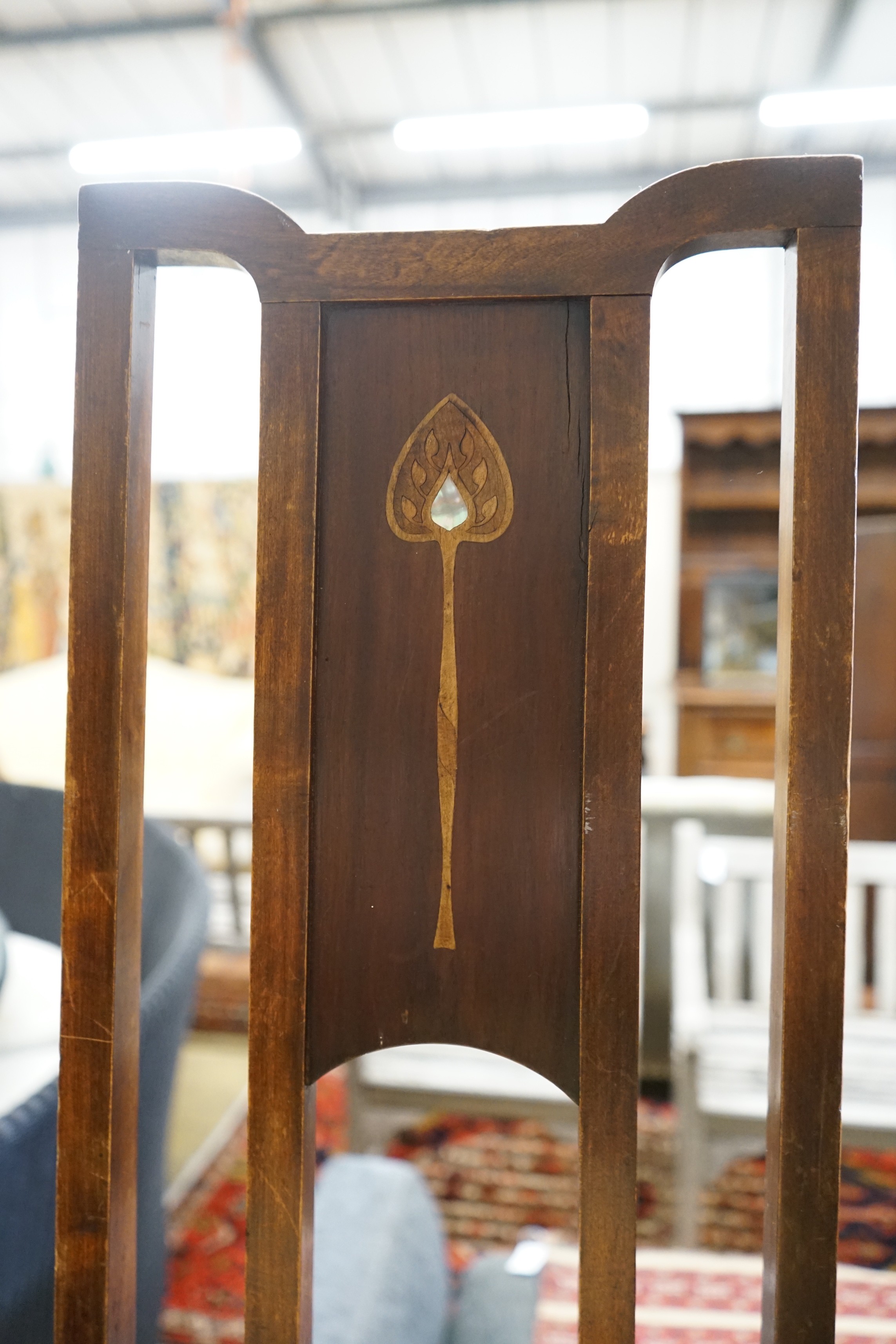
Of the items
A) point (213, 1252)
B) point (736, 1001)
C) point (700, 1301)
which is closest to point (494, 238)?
point (700, 1301)

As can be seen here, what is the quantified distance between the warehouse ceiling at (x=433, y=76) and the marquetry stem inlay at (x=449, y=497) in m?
2.99

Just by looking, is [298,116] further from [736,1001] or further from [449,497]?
[449,497]

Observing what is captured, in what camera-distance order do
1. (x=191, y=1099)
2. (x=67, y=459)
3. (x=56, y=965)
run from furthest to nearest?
(x=67, y=459) → (x=191, y=1099) → (x=56, y=965)

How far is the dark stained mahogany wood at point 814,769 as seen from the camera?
51 cm

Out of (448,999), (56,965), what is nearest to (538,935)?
(448,999)

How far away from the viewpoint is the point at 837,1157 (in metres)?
0.53

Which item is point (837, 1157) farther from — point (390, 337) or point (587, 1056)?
point (390, 337)

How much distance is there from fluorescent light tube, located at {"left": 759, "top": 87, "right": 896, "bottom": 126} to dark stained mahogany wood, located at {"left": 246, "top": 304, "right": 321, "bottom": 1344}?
140 inches

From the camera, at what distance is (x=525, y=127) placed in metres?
3.50

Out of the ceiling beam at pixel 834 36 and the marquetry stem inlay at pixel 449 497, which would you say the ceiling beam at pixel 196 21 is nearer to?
the ceiling beam at pixel 834 36

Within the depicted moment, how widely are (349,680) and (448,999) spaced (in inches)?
7.8

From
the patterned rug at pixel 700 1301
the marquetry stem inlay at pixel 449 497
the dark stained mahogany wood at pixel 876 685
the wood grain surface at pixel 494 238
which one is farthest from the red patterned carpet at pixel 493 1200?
the dark stained mahogany wood at pixel 876 685

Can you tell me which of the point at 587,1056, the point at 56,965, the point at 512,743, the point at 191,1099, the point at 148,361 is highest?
the point at 148,361

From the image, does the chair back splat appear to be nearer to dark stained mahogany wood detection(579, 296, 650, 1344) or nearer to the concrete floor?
dark stained mahogany wood detection(579, 296, 650, 1344)
